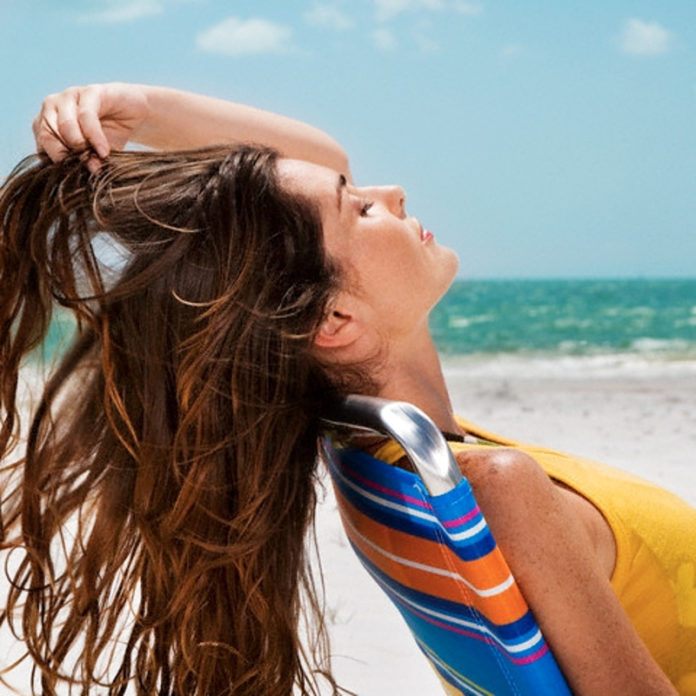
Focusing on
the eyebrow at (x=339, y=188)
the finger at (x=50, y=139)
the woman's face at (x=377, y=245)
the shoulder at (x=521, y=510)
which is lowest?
the shoulder at (x=521, y=510)

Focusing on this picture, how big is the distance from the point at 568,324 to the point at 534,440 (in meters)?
20.3

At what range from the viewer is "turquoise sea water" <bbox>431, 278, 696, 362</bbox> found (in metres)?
22.1

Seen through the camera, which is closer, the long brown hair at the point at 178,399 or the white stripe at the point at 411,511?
the white stripe at the point at 411,511

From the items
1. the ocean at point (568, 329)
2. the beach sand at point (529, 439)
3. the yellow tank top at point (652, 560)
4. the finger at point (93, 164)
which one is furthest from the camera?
the ocean at point (568, 329)

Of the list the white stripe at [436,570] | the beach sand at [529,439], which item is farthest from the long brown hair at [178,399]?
the beach sand at [529,439]

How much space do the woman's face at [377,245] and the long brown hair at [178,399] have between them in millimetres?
38

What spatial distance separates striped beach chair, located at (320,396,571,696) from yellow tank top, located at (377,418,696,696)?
0.35 ft

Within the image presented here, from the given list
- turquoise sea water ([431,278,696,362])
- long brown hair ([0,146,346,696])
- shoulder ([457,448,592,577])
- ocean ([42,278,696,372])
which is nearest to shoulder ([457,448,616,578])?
shoulder ([457,448,592,577])

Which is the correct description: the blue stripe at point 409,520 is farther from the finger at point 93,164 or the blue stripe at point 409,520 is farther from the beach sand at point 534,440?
the beach sand at point 534,440

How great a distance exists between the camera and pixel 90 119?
194 centimetres

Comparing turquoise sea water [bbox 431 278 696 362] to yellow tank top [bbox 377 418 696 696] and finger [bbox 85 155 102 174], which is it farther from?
finger [bbox 85 155 102 174]

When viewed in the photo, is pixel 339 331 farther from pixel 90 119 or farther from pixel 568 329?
pixel 568 329

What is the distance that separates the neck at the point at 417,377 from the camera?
2043 millimetres

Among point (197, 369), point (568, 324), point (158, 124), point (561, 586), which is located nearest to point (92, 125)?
point (158, 124)
